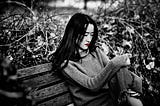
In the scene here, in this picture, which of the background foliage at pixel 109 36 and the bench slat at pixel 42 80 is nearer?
the bench slat at pixel 42 80

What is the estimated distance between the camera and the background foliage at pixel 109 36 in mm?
2594

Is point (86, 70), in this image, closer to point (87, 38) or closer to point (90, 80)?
point (90, 80)

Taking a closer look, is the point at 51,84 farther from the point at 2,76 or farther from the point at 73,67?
the point at 2,76

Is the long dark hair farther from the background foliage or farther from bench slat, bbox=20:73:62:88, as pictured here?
the background foliage

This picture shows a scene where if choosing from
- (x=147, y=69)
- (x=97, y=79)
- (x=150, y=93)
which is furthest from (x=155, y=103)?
(x=97, y=79)

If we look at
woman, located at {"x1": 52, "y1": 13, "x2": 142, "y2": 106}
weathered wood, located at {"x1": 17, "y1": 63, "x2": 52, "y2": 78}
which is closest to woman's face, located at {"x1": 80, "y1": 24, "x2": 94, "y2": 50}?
woman, located at {"x1": 52, "y1": 13, "x2": 142, "y2": 106}

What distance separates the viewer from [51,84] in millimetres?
2041

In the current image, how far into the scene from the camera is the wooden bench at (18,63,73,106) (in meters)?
1.84

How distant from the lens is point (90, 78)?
202 cm

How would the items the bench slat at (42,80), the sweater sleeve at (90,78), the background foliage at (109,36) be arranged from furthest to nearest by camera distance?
1. the background foliage at (109,36)
2. the sweater sleeve at (90,78)
3. the bench slat at (42,80)

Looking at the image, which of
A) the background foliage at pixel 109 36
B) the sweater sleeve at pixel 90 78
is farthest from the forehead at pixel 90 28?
the background foliage at pixel 109 36

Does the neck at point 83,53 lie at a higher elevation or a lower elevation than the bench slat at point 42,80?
higher

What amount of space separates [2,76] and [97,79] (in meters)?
0.98

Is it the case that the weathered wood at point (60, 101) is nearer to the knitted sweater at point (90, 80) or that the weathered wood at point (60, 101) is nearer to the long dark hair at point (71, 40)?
the knitted sweater at point (90, 80)
